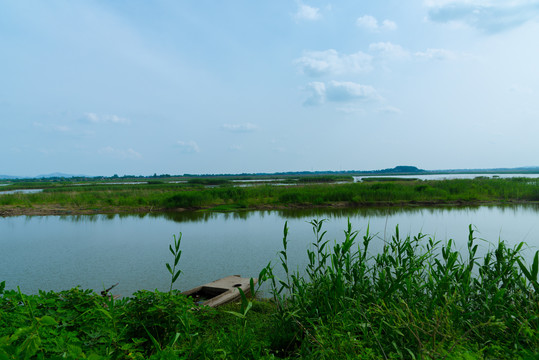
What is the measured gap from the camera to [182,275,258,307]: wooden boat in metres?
4.48

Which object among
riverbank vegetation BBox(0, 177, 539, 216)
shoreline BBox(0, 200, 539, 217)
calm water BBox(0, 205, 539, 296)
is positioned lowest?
calm water BBox(0, 205, 539, 296)

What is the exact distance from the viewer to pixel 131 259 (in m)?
7.64

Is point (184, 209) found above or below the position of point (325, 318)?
below

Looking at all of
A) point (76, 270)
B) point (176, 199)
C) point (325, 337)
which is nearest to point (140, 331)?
point (325, 337)

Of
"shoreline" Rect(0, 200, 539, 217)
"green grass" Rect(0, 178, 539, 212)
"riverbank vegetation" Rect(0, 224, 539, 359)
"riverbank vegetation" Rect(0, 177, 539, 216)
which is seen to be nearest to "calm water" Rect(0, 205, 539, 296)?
"shoreline" Rect(0, 200, 539, 217)

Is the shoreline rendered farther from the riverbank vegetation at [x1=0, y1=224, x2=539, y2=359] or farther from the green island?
the riverbank vegetation at [x1=0, y1=224, x2=539, y2=359]

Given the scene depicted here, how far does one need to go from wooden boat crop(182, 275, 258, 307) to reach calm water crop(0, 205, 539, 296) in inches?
33.1

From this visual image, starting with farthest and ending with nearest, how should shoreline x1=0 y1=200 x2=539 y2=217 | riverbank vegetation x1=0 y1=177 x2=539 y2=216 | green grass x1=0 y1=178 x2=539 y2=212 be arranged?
green grass x1=0 y1=178 x2=539 y2=212 → riverbank vegetation x1=0 y1=177 x2=539 y2=216 → shoreline x1=0 y1=200 x2=539 y2=217

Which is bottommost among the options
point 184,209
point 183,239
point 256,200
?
point 183,239

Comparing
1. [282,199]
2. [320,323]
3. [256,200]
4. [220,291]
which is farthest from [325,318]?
[256,200]

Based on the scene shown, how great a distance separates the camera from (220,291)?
4.89 m

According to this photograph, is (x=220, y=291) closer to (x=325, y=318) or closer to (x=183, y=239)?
(x=325, y=318)

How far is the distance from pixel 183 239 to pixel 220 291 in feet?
16.4

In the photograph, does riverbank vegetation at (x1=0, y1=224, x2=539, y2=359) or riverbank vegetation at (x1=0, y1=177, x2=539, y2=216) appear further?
riverbank vegetation at (x1=0, y1=177, x2=539, y2=216)
